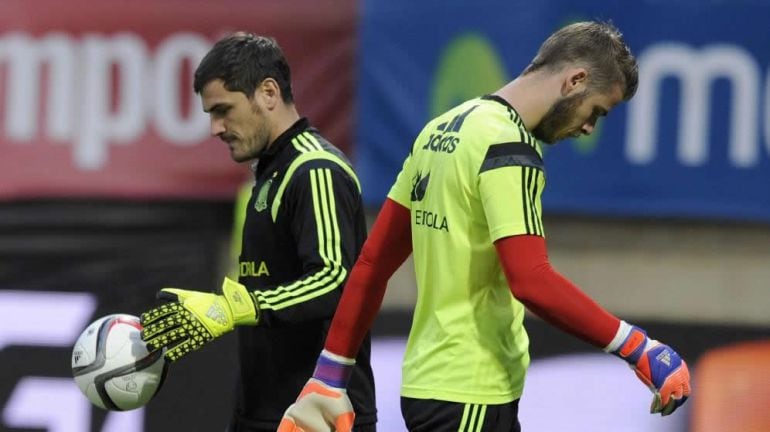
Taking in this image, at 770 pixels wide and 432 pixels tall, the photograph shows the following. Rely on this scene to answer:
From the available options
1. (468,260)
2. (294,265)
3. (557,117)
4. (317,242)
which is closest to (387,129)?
(294,265)

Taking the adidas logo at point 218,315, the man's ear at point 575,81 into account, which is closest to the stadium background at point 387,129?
the adidas logo at point 218,315

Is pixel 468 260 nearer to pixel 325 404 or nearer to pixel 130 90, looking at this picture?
Result: pixel 325 404

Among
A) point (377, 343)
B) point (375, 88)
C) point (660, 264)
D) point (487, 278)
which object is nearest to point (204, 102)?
point (487, 278)

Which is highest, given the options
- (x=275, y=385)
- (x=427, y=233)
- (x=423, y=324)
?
(x=427, y=233)

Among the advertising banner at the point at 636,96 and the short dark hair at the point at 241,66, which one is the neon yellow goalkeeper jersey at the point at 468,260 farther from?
the advertising banner at the point at 636,96

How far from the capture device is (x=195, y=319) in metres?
3.49

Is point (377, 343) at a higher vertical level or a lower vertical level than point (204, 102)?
lower

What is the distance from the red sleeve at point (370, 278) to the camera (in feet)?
11.3

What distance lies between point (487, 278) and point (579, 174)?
3789mm

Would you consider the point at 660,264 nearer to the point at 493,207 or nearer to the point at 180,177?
the point at 180,177

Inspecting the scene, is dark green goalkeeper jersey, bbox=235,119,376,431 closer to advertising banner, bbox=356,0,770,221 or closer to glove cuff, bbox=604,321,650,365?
glove cuff, bbox=604,321,650,365

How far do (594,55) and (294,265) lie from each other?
1018mm

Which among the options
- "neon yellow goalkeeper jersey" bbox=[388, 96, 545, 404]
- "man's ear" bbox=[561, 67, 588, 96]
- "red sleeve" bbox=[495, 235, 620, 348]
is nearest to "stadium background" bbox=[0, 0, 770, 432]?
"neon yellow goalkeeper jersey" bbox=[388, 96, 545, 404]

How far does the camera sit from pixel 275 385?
3.79m
